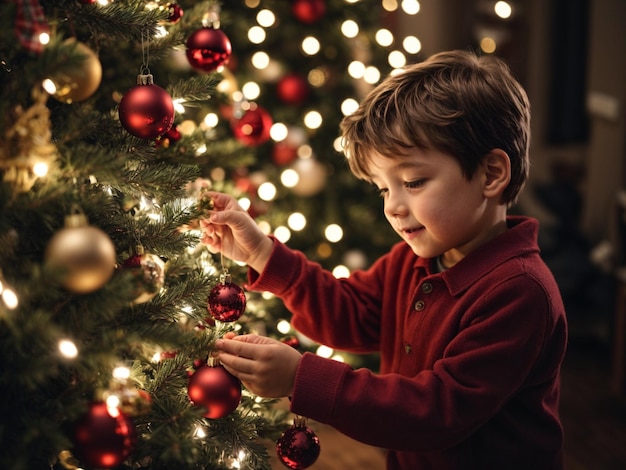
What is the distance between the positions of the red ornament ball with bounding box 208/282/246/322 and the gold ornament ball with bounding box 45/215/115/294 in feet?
0.90

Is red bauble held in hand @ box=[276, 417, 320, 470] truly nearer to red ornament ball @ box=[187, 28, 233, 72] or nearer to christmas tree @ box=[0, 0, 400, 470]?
christmas tree @ box=[0, 0, 400, 470]

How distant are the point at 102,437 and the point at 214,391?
0.19 m

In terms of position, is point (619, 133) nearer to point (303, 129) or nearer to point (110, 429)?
point (303, 129)

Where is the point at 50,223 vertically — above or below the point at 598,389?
above

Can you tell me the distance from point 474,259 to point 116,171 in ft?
2.10

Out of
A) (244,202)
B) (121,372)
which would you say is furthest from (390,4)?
(121,372)

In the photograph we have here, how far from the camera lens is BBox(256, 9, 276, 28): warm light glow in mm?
2182

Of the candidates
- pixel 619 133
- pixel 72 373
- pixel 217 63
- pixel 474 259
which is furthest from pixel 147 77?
pixel 619 133

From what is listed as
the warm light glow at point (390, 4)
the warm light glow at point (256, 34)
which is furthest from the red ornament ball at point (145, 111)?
the warm light glow at point (390, 4)

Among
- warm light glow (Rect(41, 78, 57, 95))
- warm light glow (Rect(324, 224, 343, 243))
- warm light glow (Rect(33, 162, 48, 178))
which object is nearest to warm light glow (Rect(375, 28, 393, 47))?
warm light glow (Rect(324, 224, 343, 243))

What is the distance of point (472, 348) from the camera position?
40.6 inches

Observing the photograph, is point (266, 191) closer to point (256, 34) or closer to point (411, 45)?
point (256, 34)

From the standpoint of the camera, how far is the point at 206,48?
3.75 feet

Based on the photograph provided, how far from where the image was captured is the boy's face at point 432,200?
108 centimetres
